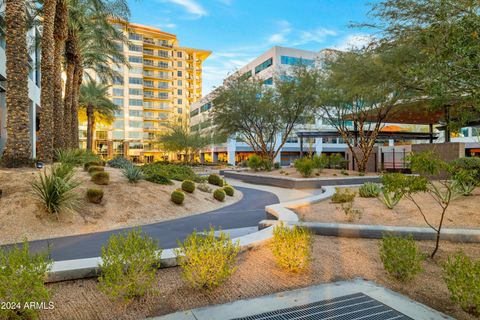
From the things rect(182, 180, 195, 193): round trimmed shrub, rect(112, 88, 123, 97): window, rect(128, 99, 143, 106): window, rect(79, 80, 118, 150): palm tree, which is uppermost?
rect(112, 88, 123, 97): window

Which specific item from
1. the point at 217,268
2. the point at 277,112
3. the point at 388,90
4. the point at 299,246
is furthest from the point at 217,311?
the point at 277,112

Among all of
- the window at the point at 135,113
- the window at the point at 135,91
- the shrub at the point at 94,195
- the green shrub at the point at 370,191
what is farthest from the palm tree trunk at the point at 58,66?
the window at the point at 135,91

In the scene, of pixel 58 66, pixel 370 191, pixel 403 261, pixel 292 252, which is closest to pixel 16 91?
pixel 58 66

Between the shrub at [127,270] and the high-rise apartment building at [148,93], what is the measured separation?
220 ft

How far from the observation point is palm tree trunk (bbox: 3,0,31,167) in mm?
11008

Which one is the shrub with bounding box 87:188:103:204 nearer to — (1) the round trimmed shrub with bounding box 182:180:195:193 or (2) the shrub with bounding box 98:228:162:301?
(1) the round trimmed shrub with bounding box 182:180:195:193

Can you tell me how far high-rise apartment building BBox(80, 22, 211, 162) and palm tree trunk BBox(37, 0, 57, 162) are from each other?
55417 millimetres

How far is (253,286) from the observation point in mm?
4000

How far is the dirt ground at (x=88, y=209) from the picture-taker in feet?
25.2

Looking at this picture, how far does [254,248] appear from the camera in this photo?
5.42 m

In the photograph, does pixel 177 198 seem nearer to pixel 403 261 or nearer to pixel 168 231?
pixel 168 231

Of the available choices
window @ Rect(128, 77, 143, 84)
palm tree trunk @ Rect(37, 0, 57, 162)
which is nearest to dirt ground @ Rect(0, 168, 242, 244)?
palm tree trunk @ Rect(37, 0, 57, 162)

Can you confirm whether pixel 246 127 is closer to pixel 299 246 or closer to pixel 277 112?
pixel 277 112

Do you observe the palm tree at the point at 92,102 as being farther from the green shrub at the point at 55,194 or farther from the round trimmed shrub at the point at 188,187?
the green shrub at the point at 55,194
